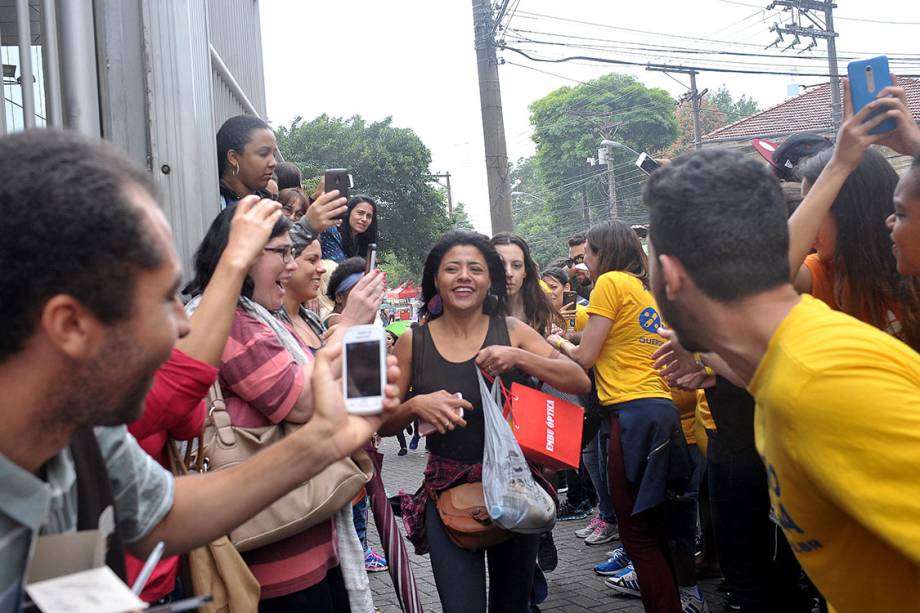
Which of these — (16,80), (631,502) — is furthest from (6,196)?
(631,502)

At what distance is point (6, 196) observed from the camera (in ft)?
4.40

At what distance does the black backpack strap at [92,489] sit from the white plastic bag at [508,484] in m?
2.20

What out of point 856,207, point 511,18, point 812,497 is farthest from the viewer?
point 511,18

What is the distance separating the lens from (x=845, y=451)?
66.4 inches

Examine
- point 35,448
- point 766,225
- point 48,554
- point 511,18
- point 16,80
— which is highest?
point 511,18

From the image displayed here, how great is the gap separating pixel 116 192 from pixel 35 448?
0.45 meters

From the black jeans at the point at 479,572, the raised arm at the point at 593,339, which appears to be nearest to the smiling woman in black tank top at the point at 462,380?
the black jeans at the point at 479,572

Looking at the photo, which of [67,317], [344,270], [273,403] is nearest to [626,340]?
[344,270]

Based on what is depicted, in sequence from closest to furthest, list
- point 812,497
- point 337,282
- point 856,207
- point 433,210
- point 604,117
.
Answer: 1. point 812,497
2. point 856,207
3. point 337,282
4. point 433,210
5. point 604,117

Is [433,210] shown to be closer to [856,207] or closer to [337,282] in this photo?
[337,282]

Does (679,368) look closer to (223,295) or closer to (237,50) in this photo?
(223,295)

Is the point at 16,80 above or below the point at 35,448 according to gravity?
above

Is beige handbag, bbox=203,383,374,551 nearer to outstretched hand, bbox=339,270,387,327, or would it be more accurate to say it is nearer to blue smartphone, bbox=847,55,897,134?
outstretched hand, bbox=339,270,387,327

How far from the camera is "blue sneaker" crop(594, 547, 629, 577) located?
6250 mm
